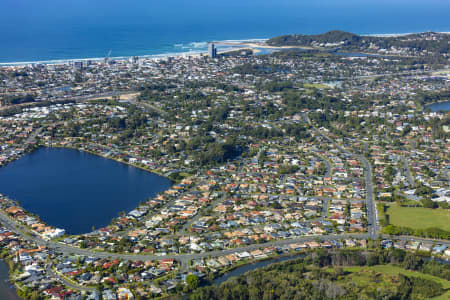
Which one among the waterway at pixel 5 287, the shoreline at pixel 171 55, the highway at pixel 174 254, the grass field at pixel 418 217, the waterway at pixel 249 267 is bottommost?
the waterway at pixel 5 287

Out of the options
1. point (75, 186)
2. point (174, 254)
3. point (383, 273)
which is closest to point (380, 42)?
point (75, 186)

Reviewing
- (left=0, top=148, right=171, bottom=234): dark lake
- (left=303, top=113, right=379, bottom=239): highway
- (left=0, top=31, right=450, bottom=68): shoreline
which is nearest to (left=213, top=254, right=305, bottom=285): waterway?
(left=303, top=113, right=379, bottom=239): highway

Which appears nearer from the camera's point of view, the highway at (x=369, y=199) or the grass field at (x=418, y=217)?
the highway at (x=369, y=199)

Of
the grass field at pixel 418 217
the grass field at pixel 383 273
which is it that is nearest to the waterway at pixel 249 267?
the grass field at pixel 383 273

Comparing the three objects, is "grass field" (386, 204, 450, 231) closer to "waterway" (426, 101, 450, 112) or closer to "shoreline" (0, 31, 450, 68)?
"waterway" (426, 101, 450, 112)

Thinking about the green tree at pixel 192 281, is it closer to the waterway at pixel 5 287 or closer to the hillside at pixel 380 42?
the waterway at pixel 5 287

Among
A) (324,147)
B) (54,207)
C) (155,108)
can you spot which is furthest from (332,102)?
(54,207)

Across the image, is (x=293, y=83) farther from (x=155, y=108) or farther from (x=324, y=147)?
(x=324, y=147)

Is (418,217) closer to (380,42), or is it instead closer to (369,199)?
(369,199)
